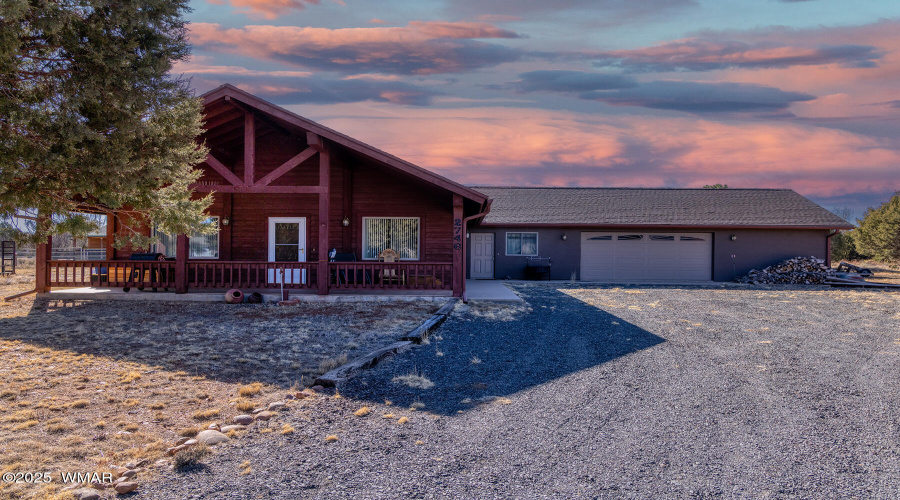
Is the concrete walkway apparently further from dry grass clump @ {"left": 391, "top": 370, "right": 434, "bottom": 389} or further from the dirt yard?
dry grass clump @ {"left": 391, "top": 370, "right": 434, "bottom": 389}

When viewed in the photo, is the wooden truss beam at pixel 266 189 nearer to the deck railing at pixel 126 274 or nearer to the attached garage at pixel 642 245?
the deck railing at pixel 126 274

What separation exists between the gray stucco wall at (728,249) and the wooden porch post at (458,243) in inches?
296

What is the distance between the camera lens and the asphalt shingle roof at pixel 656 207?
1917cm

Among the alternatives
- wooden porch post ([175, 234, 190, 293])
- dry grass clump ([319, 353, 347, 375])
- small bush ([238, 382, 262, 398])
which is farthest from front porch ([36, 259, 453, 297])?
small bush ([238, 382, 262, 398])

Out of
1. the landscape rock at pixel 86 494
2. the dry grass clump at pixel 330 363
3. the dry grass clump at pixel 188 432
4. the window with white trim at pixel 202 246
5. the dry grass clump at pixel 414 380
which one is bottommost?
the landscape rock at pixel 86 494

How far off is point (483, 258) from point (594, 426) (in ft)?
49.9

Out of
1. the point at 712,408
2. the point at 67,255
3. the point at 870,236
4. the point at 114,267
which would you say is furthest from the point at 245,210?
the point at 870,236

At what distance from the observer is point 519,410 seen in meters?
4.54

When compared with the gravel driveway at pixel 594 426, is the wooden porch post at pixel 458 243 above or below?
above

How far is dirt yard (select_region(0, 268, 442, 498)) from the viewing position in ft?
12.5

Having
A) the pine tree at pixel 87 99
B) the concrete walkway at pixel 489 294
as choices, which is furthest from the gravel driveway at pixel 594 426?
the concrete walkway at pixel 489 294

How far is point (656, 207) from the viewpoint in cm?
2088

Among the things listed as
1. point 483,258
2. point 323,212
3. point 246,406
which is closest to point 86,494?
point 246,406

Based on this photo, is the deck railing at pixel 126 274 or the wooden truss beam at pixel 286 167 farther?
the deck railing at pixel 126 274
